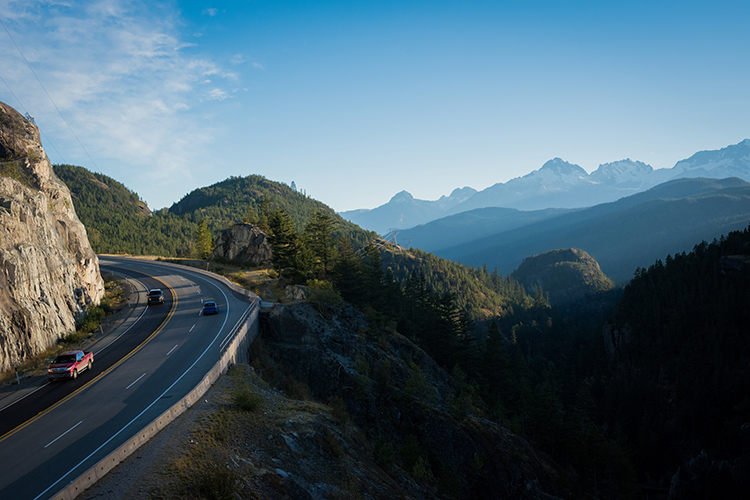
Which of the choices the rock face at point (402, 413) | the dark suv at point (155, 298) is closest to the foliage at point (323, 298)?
the rock face at point (402, 413)

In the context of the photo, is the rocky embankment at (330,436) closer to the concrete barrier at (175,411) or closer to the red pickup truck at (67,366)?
the concrete barrier at (175,411)

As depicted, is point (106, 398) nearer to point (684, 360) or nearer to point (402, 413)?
point (402, 413)

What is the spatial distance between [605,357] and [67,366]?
147075 mm

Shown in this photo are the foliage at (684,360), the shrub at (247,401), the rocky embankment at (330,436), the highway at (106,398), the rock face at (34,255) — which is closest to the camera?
the rocky embankment at (330,436)

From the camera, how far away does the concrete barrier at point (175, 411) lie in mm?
12163

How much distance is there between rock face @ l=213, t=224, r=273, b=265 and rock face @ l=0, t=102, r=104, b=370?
85.7 ft

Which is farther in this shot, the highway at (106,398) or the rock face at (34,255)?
the rock face at (34,255)

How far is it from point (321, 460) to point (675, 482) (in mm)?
80511

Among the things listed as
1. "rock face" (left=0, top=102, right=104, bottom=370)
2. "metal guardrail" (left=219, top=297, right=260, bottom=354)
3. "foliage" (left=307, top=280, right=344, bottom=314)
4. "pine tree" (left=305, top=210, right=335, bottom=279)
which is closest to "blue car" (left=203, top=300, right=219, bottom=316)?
"metal guardrail" (left=219, top=297, right=260, bottom=354)

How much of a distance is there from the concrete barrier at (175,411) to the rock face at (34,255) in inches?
494

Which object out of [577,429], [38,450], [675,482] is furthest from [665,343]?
[38,450]

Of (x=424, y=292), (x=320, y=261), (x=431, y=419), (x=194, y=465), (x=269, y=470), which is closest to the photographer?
(x=194, y=465)

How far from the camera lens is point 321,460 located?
1803 centimetres

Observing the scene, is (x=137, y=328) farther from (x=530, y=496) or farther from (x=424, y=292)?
(x=424, y=292)
